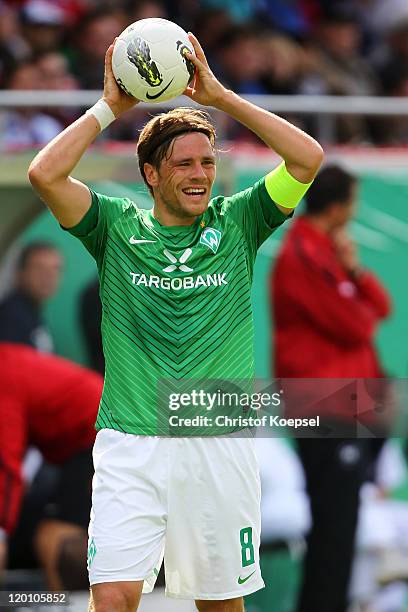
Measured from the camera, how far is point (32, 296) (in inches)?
325

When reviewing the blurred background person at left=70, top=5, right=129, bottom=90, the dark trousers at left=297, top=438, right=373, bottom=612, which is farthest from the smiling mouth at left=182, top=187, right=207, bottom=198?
the blurred background person at left=70, top=5, right=129, bottom=90

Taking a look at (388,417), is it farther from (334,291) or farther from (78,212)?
(78,212)

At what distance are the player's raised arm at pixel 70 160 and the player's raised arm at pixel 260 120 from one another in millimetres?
330

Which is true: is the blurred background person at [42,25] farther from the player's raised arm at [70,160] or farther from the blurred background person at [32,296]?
the player's raised arm at [70,160]

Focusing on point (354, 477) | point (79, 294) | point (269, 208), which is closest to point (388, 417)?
point (354, 477)

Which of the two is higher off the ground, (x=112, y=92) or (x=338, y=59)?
(x=338, y=59)

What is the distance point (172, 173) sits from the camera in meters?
5.25

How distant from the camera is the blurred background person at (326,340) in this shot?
8344mm

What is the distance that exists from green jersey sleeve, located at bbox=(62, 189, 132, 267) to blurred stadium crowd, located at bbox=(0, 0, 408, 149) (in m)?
3.05

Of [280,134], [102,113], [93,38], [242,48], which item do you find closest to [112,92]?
[102,113]

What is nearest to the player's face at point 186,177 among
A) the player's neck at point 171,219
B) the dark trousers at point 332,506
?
the player's neck at point 171,219

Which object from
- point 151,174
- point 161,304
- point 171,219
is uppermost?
point 151,174

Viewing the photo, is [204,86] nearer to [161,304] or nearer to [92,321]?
[161,304]

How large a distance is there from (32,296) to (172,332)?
3.26 meters
